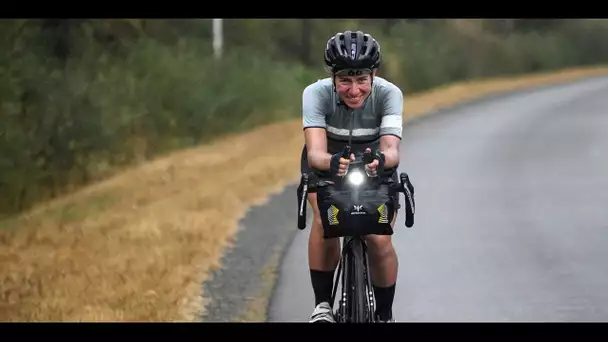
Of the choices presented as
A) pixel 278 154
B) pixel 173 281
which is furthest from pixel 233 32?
pixel 173 281

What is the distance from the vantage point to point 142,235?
6922 mm

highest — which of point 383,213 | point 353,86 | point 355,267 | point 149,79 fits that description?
point 149,79

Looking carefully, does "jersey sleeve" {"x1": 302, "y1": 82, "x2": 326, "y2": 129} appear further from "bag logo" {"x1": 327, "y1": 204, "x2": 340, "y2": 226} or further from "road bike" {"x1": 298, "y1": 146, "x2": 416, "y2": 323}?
"bag logo" {"x1": 327, "y1": 204, "x2": 340, "y2": 226}

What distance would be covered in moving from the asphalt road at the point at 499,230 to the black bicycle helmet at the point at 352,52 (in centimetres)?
183

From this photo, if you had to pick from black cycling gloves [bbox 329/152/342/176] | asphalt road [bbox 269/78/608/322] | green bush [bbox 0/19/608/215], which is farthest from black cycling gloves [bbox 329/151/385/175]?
green bush [bbox 0/19/608/215]

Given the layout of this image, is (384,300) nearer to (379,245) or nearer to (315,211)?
(379,245)

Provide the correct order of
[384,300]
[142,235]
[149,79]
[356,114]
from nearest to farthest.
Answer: [356,114] → [384,300] → [142,235] → [149,79]

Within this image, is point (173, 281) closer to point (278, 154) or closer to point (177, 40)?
point (278, 154)

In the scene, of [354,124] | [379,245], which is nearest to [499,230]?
[379,245]

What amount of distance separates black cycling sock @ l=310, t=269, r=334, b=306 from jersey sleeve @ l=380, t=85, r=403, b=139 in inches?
31.4

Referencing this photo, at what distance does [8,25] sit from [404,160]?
4.06 metres

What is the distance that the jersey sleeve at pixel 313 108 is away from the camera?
13.5ft

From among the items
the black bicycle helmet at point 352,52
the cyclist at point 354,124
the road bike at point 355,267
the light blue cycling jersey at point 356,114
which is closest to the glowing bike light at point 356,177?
the cyclist at point 354,124

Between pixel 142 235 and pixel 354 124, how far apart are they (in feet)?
10.6
